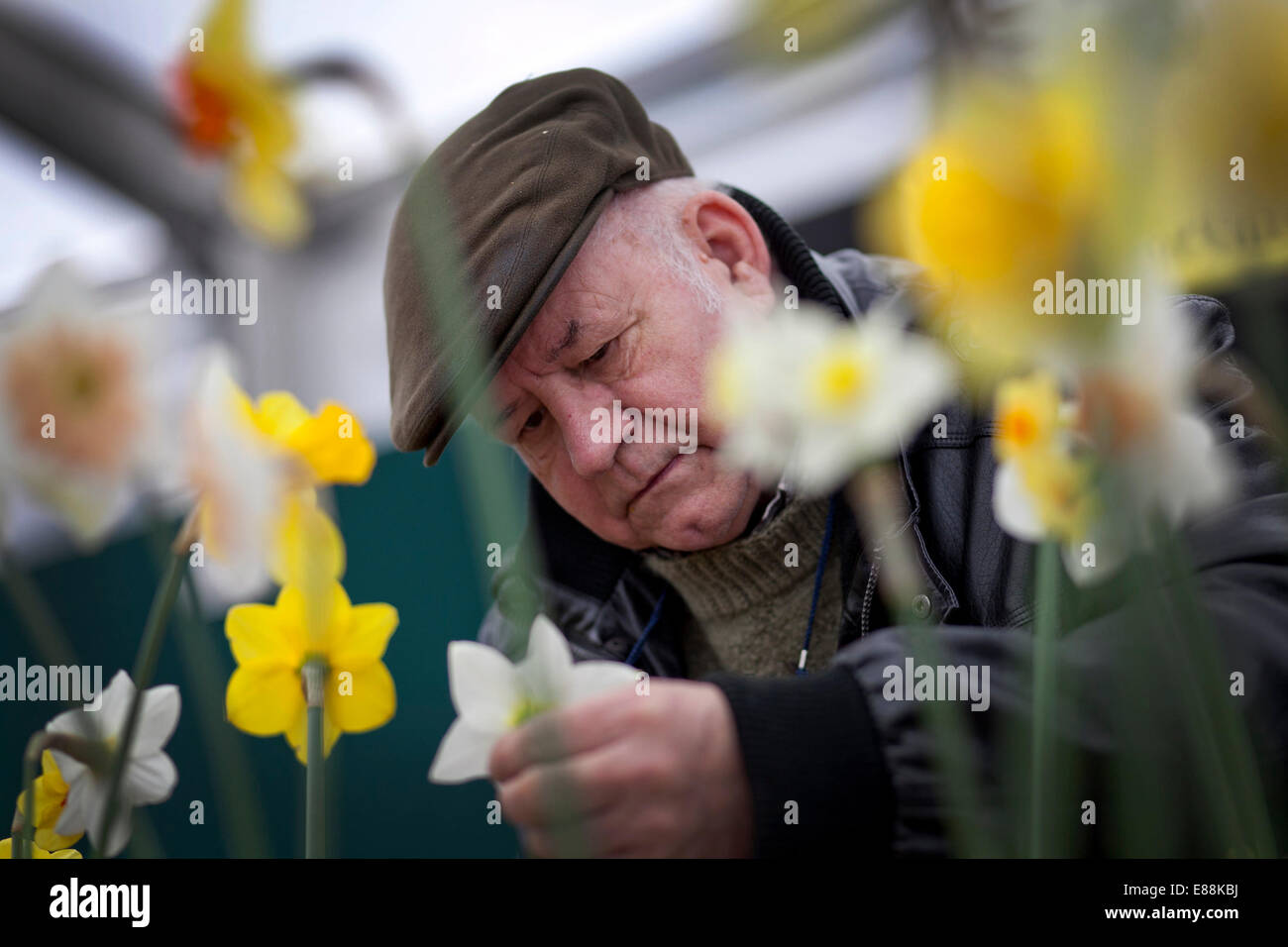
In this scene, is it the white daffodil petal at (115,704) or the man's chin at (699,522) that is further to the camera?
the man's chin at (699,522)

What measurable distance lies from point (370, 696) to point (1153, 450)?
0.21 metres

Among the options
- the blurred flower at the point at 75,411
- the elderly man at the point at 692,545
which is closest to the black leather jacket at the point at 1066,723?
the elderly man at the point at 692,545

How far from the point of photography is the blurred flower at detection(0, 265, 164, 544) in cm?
23

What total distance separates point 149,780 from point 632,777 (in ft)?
0.50

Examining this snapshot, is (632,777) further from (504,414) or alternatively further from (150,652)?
(504,414)

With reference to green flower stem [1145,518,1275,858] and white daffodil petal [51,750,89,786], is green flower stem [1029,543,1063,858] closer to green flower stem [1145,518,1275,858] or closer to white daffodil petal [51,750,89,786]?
green flower stem [1145,518,1275,858]

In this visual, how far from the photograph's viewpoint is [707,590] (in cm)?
72

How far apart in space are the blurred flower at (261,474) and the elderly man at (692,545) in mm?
40

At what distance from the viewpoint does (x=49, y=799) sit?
324 millimetres

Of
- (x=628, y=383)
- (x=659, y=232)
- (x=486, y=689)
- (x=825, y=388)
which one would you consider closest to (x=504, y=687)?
(x=486, y=689)

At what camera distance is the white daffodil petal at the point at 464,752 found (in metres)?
0.25

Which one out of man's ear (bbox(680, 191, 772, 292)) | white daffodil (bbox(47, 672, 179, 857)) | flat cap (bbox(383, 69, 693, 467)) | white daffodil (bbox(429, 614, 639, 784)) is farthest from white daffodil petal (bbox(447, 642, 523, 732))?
man's ear (bbox(680, 191, 772, 292))

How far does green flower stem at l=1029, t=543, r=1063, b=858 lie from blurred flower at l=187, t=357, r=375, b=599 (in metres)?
0.17

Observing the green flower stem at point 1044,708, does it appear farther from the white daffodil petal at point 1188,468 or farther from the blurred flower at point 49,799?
the blurred flower at point 49,799
